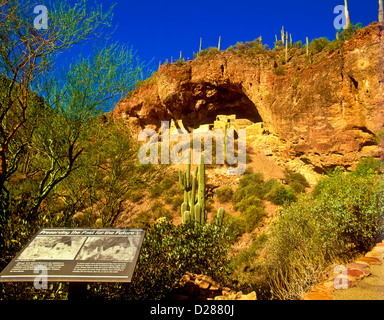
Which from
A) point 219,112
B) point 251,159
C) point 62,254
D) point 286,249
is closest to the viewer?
point 62,254

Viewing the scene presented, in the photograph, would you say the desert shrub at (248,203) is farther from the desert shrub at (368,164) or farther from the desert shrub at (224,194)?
the desert shrub at (368,164)

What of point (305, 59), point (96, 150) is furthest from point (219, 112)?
point (96, 150)

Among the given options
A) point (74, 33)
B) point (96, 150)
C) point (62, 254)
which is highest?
point (74, 33)

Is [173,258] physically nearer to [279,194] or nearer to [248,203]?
[248,203]

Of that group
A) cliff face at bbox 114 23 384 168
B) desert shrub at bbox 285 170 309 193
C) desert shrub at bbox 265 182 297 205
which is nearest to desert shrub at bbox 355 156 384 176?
cliff face at bbox 114 23 384 168

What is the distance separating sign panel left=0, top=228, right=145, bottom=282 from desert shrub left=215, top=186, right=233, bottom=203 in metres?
15.4

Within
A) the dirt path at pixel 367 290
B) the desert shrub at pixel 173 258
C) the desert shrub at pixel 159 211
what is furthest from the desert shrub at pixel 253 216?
the dirt path at pixel 367 290

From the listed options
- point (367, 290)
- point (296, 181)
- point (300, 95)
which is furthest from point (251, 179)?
point (367, 290)

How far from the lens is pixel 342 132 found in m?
16.1

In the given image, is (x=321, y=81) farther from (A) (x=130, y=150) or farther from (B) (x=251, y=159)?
(A) (x=130, y=150)

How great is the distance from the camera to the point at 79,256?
300 centimetres

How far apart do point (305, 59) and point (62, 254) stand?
21.2 m

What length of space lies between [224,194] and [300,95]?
904 cm

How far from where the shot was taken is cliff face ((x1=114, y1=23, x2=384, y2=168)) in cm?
1449
